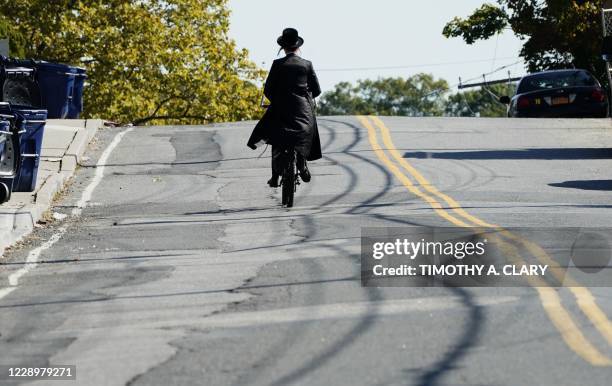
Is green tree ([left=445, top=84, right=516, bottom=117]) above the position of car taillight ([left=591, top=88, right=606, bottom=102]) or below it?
below

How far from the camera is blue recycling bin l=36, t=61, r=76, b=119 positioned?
2789 centimetres

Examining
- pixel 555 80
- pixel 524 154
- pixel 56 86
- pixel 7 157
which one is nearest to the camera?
pixel 7 157

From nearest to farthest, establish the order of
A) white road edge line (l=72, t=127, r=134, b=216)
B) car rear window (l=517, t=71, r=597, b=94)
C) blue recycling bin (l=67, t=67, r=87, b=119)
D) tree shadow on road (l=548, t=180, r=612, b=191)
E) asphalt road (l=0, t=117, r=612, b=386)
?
asphalt road (l=0, t=117, r=612, b=386) → white road edge line (l=72, t=127, r=134, b=216) → tree shadow on road (l=548, t=180, r=612, b=191) → blue recycling bin (l=67, t=67, r=87, b=119) → car rear window (l=517, t=71, r=597, b=94)

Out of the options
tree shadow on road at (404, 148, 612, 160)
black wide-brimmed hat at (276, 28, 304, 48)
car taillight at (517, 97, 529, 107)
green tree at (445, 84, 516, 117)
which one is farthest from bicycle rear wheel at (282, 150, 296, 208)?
green tree at (445, 84, 516, 117)

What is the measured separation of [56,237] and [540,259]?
5.37 meters

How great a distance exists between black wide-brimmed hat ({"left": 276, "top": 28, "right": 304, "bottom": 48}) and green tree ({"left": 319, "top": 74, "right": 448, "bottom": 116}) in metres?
158

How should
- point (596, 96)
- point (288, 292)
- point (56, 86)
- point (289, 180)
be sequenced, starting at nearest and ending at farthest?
point (288, 292)
point (289, 180)
point (56, 86)
point (596, 96)

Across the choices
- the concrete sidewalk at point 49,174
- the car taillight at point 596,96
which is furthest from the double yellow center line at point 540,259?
the car taillight at point 596,96

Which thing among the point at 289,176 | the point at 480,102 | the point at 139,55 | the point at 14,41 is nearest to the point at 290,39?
the point at 289,176

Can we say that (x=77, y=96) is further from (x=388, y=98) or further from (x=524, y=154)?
(x=388, y=98)

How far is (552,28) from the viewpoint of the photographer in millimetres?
47469

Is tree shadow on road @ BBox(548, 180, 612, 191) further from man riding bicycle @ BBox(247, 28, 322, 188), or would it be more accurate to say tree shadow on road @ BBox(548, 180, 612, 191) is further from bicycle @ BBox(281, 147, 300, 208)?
bicycle @ BBox(281, 147, 300, 208)

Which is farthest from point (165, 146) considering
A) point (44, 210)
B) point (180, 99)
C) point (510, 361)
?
point (180, 99)

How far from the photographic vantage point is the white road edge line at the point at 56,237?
408 inches
